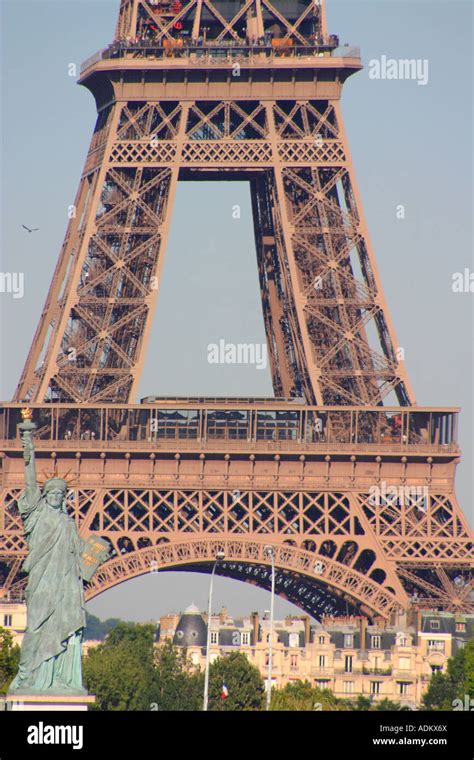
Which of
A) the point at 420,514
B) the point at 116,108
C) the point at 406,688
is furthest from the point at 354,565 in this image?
the point at 116,108

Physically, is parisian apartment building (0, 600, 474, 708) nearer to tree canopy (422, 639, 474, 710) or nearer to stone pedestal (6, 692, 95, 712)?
tree canopy (422, 639, 474, 710)

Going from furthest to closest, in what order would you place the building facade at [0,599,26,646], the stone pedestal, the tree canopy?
the building facade at [0,599,26,646], the tree canopy, the stone pedestal

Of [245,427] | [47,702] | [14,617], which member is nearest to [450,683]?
[245,427]

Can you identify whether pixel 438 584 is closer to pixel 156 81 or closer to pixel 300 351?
pixel 300 351

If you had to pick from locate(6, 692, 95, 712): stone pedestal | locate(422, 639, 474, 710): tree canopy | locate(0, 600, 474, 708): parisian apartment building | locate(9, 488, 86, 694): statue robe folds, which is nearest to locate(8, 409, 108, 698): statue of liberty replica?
locate(9, 488, 86, 694): statue robe folds
